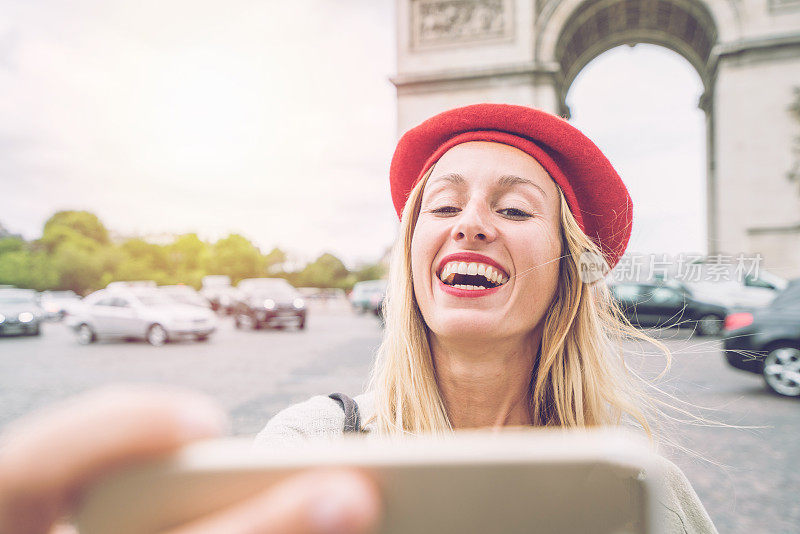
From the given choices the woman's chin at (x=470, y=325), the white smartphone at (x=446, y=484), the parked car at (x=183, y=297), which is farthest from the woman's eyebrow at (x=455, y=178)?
the parked car at (x=183, y=297)

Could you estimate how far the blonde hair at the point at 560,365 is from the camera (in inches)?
51.6

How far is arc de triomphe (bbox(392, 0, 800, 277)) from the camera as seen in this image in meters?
15.7

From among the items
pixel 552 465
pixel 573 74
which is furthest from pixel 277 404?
pixel 573 74

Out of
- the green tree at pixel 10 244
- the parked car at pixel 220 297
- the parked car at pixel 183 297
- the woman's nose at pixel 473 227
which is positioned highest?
the green tree at pixel 10 244

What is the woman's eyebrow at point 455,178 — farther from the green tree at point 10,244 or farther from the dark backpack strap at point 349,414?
the green tree at point 10,244

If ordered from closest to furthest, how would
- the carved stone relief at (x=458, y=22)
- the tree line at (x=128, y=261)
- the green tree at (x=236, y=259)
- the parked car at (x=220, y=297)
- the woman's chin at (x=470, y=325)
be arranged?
the woman's chin at (x=470, y=325)
the carved stone relief at (x=458, y=22)
the parked car at (x=220, y=297)
the tree line at (x=128, y=261)
the green tree at (x=236, y=259)

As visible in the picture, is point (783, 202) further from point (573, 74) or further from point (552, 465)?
point (552, 465)

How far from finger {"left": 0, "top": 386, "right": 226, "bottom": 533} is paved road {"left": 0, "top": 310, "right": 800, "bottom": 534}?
130 cm

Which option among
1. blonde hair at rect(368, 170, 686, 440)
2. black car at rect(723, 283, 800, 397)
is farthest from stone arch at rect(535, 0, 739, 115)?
blonde hair at rect(368, 170, 686, 440)

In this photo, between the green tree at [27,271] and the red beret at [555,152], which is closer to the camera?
the red beret at [555,152]

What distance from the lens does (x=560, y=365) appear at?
138 cm

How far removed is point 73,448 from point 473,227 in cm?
94

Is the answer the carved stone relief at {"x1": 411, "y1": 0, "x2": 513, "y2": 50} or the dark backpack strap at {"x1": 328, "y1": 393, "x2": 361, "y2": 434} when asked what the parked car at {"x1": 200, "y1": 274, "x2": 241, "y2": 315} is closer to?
the carved stone relief at {"x1": 411, "y1": 0, "x2": 513, "y2": 50}

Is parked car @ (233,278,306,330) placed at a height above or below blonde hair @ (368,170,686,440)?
below
